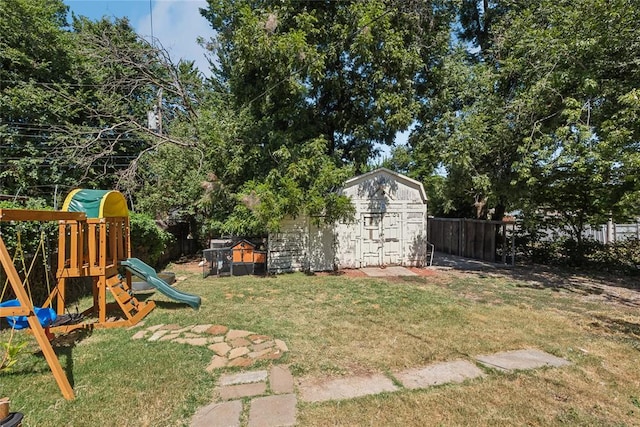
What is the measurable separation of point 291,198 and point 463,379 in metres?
5.93

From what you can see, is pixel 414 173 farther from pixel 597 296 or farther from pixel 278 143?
pixel 597 296

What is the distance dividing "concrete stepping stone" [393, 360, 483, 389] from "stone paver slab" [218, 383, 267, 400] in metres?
1.37

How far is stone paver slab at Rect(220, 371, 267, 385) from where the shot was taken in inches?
128

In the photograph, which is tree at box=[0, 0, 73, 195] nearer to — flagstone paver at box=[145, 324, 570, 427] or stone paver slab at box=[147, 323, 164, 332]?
stone paver slab at box=[147, 323, 164, 332]

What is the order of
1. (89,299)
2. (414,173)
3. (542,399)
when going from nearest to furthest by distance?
(542,399) < (89,299) < (414,173)

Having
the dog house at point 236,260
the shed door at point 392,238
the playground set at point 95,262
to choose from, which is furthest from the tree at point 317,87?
the playground set at point 95,262

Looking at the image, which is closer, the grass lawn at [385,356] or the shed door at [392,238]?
the grass lawn at [385,356]

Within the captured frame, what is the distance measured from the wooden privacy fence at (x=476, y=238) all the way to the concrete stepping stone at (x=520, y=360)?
7654 mm

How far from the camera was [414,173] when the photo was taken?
1572 cm

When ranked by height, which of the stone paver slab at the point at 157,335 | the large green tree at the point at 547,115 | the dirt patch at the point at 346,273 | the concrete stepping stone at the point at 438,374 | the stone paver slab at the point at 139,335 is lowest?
the dirt patch at the point at 346,273

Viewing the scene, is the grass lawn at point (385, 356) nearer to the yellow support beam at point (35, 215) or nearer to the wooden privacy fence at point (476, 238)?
the yellow support beam at point (35, 215)

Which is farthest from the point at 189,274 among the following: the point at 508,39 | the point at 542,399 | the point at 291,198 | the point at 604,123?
the point at 508,39

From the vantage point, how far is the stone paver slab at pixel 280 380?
10.2 feet

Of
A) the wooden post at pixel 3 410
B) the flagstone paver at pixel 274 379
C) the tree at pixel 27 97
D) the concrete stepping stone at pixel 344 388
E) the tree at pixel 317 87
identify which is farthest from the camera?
the tree at pixel 27 97
